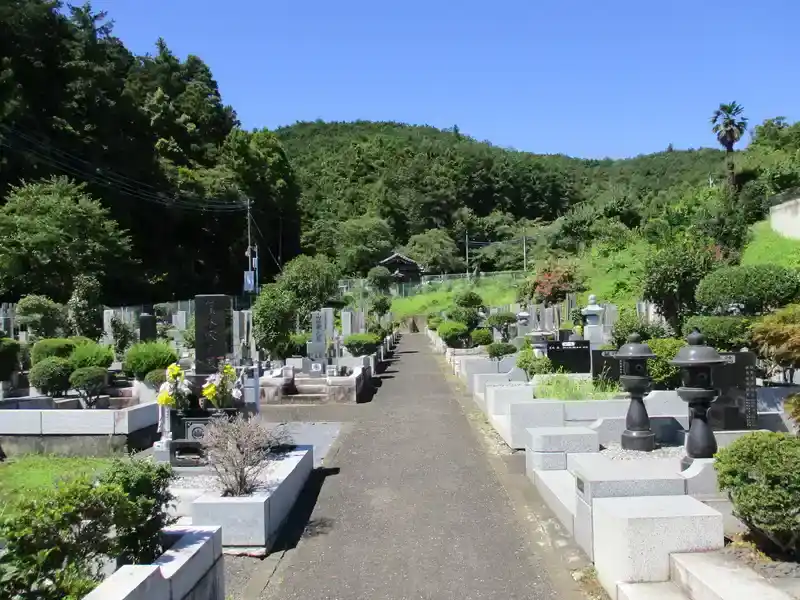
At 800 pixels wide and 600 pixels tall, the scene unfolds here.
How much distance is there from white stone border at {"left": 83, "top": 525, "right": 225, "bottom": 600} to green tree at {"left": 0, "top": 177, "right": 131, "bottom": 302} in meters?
30.8

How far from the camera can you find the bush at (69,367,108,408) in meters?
14.5

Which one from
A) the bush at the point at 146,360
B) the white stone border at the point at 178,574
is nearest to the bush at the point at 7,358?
the bush at the point at 146,360

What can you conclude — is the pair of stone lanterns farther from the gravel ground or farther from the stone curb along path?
the stone curb along path

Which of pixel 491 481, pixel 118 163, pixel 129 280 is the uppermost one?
pixel 118 163

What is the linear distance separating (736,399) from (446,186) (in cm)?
7297

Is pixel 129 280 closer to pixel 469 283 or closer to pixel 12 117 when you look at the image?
pixel 12 117

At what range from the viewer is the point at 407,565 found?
20.3ft

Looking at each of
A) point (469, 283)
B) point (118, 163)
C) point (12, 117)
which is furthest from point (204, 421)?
point (469, 283)

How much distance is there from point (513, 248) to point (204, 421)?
65.2 m

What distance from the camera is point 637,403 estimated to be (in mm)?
8766

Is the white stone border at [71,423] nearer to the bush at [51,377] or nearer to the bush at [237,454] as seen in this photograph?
the bush at [51,377]

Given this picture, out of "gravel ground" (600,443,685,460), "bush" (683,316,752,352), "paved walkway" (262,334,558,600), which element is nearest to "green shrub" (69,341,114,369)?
"paved walkway" (262,334,558,600)

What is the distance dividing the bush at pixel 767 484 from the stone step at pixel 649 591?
70 cm

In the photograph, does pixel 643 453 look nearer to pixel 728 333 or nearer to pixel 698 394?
pixel 698 394
